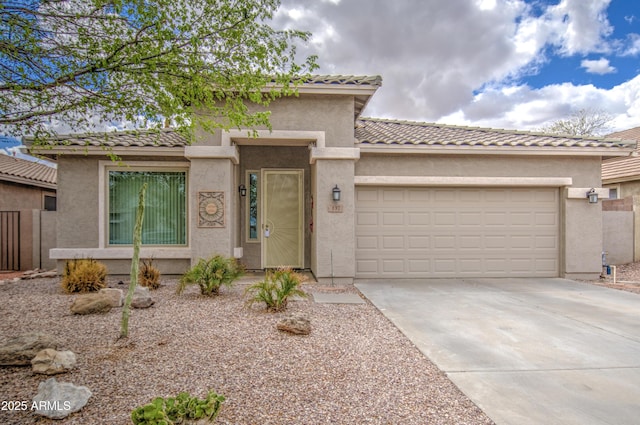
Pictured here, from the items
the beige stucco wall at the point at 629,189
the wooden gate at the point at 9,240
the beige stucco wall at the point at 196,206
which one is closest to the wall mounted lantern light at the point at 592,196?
the beige stucco wall at the point at 629,189

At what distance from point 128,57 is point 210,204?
4587mm

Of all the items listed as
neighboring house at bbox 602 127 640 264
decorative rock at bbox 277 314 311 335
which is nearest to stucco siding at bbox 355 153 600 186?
neighboring house at bbox 602 127 640 264

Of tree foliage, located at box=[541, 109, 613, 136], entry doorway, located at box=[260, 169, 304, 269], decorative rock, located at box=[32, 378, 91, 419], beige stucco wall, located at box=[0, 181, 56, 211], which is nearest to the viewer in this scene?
decorative rock, located at box=[32, 378, 91, 419]

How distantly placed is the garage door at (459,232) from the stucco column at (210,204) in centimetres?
335

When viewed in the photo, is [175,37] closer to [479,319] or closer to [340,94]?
[340,94]

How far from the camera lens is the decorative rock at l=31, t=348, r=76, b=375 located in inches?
137

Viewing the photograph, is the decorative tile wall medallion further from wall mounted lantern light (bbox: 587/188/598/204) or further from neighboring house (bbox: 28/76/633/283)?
wall mounted lantern light (bbox: 587/188/598/204)

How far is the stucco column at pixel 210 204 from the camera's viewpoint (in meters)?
8.46

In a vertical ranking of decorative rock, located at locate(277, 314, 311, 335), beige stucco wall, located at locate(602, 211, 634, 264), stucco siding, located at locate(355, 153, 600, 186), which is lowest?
decorative rock, located at locate(277, 314, 311, 335)

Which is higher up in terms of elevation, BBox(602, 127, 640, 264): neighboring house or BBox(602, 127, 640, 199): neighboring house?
BBox(602, 127, 640, 199): neighboring house

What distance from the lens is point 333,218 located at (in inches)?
335

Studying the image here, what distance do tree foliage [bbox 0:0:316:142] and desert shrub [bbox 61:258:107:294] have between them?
368 cm

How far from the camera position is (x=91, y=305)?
18.7ft

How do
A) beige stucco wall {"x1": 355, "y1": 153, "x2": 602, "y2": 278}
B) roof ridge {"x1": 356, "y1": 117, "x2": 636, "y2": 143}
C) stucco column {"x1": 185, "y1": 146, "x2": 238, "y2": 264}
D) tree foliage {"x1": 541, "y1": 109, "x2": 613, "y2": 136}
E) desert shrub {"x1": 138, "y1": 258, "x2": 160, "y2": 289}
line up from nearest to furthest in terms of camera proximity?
desert shrub {"x1": 138, "y1": 258, "x2": 160, "y2": 289}
stucco column {"x1": 185, "y1": 146, "x2": 238, "y2": 264}
beige stucco wall {"x1": 355, "y1": 153, "x2": 602, "y2": 278}
roof ridge {"x1": 356, "y1": 117, "x2": 636, "y2": 143}
tree foliage {"x1": 541, "y1": 109, "x2": 613, "y2": 136}
